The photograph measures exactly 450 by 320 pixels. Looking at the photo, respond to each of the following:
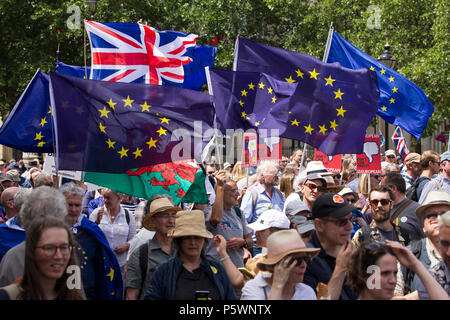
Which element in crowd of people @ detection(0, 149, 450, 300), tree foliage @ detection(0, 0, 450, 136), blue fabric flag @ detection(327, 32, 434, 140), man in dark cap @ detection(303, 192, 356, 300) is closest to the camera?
crowd of people @ detection(0, 149, 450, 300)

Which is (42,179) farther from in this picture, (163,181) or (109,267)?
(109,267)

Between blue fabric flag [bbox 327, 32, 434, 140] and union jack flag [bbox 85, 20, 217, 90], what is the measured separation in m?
2.30

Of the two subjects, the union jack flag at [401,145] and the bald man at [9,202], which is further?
the union jack flag at [401,145]

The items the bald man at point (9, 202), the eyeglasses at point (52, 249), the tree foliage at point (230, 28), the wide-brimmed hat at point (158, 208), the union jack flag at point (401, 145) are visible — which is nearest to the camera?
the eyeglasses at point (52, 249)

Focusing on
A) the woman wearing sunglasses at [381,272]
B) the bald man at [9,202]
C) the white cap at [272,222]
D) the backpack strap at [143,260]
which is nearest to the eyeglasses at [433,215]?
the white cap at [272,222]

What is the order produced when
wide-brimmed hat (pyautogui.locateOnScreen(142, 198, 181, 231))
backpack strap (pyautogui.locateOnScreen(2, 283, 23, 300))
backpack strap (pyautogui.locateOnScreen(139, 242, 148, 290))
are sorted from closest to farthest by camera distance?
1. backpack strap (pyautogui.locateOnScreen(2, 283, 23, 300))
2. backpack strap (pyautogui.locateOnScreen(139, 242, 148, 290))
3. wide-brimmed hat (pyautogui.locateOnScreen(142, 198, 181, 231))

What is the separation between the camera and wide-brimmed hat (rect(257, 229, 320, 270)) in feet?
15.7

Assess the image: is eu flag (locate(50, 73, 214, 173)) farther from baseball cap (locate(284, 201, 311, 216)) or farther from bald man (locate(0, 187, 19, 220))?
baseball cap (locate(284, 201, 311, 216))

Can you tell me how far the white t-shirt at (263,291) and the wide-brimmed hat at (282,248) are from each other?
0.10 metres

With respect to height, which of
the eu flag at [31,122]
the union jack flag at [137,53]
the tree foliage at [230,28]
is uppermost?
the tree foliage at [230,28]

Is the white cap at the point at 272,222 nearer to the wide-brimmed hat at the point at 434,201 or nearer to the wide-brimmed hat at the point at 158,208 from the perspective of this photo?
the wide-brimmed hat at the point at 158,208

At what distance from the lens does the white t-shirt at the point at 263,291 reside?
4.68m

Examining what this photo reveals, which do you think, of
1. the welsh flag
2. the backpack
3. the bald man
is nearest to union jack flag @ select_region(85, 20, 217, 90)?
the welsh flag

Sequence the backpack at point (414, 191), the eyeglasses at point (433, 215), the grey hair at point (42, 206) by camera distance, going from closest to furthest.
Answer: the grey hair at point (42, 206) → the eyeglasses at point (433, 215) → the backpack at point (414, 191)
